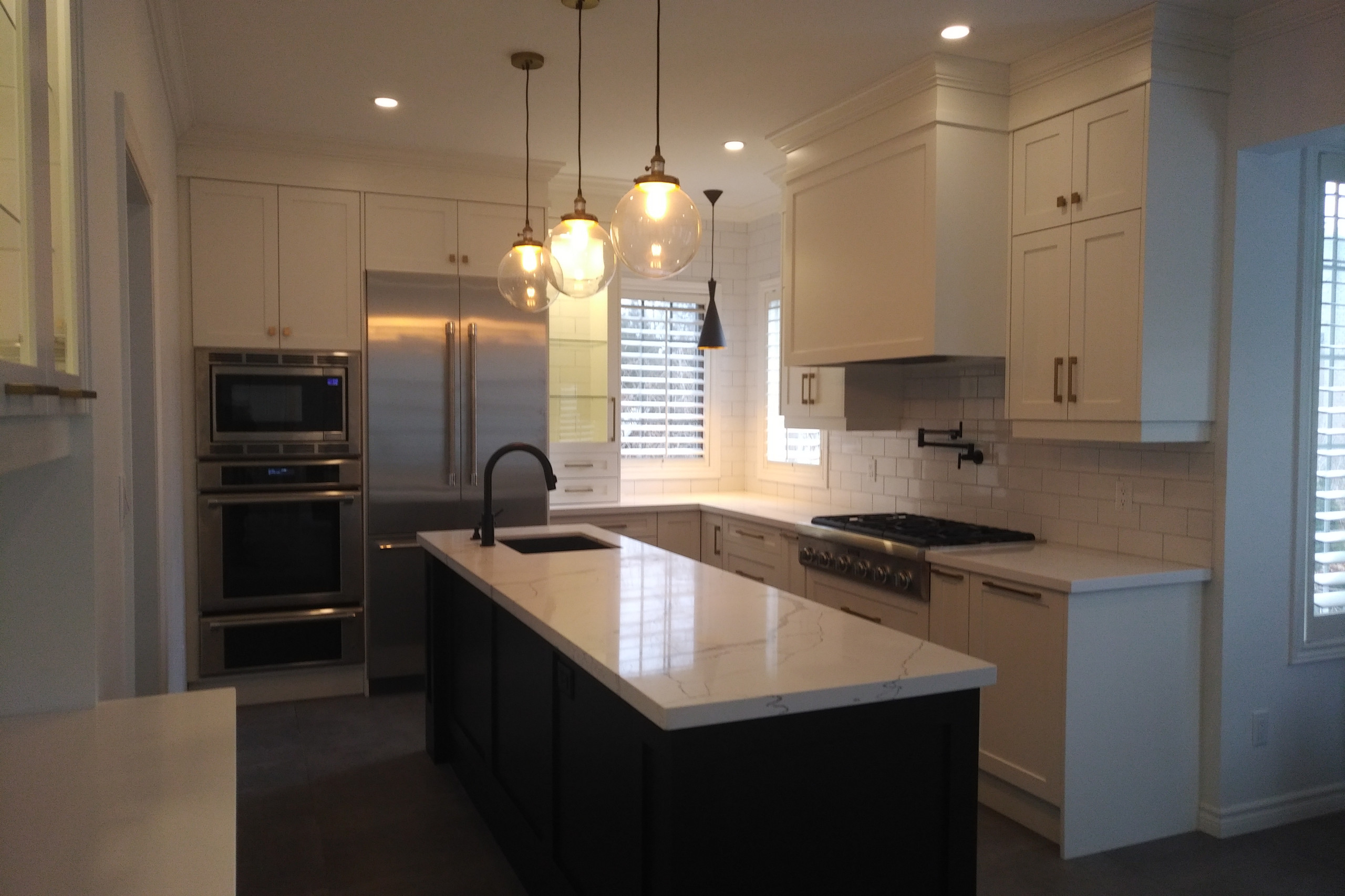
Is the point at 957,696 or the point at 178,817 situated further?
the point at 957,696

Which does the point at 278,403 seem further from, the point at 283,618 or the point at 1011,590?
the point at 1011,590

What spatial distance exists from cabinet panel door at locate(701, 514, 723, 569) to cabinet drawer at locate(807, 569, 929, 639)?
A: 1.01 metres

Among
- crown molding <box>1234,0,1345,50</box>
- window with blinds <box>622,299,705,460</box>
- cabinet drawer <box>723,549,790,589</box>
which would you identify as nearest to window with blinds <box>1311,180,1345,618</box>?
crown molding <box>1234,0,1345,50</box>

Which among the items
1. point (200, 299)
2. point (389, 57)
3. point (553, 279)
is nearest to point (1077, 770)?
point (553, 279)

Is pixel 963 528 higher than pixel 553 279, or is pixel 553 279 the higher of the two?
pixel 553 279

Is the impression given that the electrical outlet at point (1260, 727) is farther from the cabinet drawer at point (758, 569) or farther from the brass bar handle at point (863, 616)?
the cabinet drawer at point (758, 569)

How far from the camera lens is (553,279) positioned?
3.13m

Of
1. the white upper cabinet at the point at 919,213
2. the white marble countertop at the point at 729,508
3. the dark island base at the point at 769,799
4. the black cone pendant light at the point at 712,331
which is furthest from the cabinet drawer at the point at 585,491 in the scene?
the dark island base at the point at 769,799

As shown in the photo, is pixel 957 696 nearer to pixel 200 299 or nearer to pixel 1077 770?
pixel 1077 770

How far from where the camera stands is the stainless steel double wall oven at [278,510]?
4.48m

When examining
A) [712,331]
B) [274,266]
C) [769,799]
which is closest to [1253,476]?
[769,799]

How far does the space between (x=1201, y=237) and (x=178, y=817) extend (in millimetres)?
3331

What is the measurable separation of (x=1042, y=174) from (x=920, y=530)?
4.77ft

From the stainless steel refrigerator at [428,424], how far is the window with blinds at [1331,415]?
345 cm
